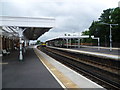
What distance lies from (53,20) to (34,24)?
2.12m

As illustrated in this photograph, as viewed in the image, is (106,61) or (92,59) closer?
(106,61)

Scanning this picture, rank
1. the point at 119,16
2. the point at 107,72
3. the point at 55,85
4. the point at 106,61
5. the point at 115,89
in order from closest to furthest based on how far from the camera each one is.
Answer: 1. the point at 55,85
2. the point at 115,89
3. the point at 107,72
4. the point at 106,61
5. the point at 119,16

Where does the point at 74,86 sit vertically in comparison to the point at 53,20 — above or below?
below

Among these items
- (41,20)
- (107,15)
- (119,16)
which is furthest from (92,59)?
(107,15)

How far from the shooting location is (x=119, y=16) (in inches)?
1537

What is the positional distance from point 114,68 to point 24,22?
388 inches

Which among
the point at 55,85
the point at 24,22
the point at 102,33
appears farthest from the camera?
the point at 102,33

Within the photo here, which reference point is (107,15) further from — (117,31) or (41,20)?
(41,20)

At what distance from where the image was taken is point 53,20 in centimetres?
1456

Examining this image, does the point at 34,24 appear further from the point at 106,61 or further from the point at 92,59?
the point at 106,61

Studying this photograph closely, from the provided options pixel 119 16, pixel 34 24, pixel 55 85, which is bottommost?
pixel 55 85

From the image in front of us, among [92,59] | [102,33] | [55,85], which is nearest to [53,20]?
[92,59]

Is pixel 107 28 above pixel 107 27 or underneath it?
underneath

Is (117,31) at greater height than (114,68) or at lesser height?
greater
